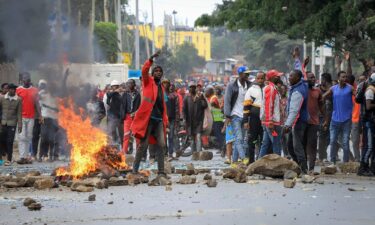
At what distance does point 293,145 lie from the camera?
14.8 metres

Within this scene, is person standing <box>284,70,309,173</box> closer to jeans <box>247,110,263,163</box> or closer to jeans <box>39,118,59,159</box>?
jeans <box>247,110,263,163</box>

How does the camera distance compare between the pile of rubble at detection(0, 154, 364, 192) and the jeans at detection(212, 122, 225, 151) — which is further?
the jeans at detection(212, 122, 225, 151)

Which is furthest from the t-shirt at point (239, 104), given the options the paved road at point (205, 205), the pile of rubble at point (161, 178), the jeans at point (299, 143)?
A: the paved road at point (205, 205)

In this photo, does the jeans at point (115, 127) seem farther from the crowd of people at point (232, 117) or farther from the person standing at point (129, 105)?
the person standing at point (129, 105)

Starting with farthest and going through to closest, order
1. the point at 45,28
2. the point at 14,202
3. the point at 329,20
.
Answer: the point at 329,20 → the point at 45,28 → the point at 14,202

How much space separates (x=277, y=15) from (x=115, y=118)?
287 inches

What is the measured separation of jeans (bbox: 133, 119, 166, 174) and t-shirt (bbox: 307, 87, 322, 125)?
8.61 ft

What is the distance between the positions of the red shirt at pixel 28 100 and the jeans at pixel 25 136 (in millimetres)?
139

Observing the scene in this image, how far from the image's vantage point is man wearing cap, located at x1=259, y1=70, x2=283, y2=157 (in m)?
15.1

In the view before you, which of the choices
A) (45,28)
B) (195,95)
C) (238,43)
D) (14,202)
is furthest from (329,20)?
(238,43)

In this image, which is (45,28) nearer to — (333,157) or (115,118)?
(115,118)

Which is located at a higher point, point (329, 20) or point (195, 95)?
point (329, 20)

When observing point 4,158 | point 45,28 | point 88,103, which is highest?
point 45,28

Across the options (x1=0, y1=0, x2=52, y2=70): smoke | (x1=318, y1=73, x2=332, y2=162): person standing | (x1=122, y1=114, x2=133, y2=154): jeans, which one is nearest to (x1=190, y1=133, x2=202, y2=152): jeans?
(x1=122, y1=114, x2=133, y2=154): jeans
